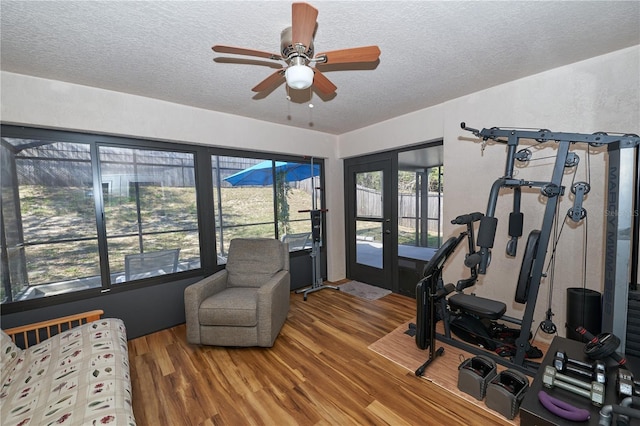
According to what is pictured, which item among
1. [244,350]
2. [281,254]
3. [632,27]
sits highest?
[632,27]

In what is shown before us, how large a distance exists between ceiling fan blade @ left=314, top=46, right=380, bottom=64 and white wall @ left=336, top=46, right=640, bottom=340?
191 centimetres

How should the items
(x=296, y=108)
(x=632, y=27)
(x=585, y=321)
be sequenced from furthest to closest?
(x=296, y=108) < (x=585, y=321) < (x=632, y=27)

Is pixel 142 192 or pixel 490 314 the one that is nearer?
pixel 490 314

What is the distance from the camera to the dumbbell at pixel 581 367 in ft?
4.60

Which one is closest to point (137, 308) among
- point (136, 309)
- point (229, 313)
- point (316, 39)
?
point (136, 309)

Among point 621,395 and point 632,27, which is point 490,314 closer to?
point 621,395

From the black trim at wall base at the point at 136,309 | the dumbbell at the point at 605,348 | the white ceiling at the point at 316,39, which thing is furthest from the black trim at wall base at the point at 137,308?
the dumbbell at the point at 605,348

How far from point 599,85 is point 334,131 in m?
2.92

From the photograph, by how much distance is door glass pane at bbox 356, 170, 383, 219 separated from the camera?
409cm

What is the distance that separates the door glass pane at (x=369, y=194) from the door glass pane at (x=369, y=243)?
175 millimetres

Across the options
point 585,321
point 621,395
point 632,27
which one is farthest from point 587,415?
point 632,27

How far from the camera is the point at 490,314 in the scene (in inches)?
86.4

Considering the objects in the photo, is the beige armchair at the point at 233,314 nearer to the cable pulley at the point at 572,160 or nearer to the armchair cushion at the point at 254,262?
the armchair cushion at the point at 254,262

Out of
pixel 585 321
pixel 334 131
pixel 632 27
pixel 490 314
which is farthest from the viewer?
pixel 334 131
